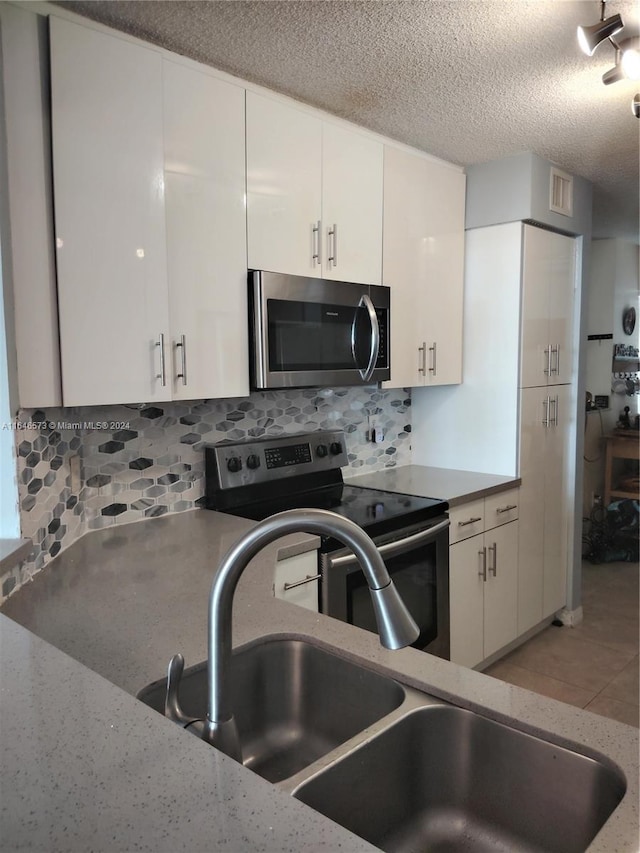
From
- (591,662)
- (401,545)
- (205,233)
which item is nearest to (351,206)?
(205,233)

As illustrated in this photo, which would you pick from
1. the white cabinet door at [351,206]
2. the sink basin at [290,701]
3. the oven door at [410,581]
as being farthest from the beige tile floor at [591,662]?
the white cabinet door at [351,206]

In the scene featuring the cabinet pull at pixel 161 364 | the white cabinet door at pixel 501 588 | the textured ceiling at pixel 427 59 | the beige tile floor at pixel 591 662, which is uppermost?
the textured ceiling at pixel 427 59

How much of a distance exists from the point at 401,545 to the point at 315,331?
0.83 m

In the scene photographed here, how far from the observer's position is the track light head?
1.53m

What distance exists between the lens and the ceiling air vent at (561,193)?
9.61 ft

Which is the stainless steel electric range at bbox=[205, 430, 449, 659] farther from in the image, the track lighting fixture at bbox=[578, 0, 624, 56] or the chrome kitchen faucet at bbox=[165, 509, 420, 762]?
the track lighting fixture at bbox=[578, 0, 624, 56]

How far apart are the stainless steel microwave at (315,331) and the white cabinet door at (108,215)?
363mm

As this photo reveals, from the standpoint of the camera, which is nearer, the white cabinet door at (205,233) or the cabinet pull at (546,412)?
the white cabinet door at (205,233)

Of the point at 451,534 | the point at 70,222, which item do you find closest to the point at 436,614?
the point at 451,534

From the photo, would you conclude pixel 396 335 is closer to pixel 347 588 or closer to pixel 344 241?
pixel 344 241

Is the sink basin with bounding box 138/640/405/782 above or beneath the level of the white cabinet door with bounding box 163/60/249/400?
beneath

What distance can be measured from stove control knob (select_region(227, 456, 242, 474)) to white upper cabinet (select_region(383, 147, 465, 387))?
0.76 m

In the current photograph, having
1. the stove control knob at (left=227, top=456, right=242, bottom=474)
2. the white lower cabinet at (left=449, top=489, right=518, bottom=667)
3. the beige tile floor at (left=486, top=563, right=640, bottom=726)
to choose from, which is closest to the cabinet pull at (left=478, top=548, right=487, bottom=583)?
the white lower cabinet at (left=449, top=489, right=518, bottom=667)

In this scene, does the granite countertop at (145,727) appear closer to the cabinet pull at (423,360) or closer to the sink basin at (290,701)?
the sink basin at (290,701)
